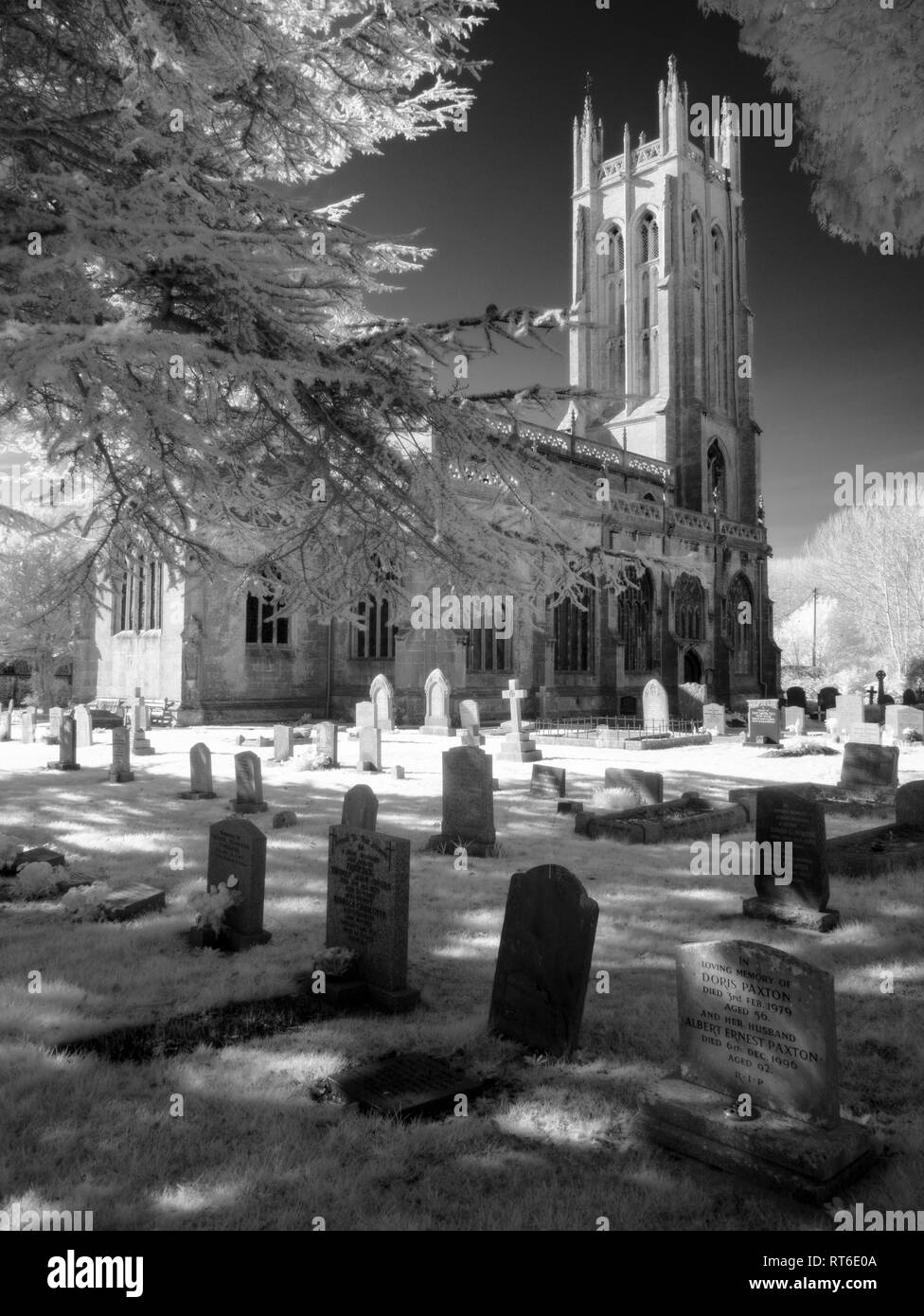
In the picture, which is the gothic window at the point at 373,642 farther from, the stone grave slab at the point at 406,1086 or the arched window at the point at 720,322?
the arched window at the point at 720,322

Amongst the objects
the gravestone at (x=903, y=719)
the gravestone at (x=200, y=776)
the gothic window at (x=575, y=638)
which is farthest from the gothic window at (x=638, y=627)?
the gravestone at (x=200, y=776)

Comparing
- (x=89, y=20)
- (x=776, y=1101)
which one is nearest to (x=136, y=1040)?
(x=776, y=1101)

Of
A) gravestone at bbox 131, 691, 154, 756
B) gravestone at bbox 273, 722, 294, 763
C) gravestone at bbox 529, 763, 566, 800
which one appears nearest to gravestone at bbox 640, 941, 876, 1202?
gravestone at bbox 529, 763, 566, 800

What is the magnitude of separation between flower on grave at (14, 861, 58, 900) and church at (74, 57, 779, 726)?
16221 mm

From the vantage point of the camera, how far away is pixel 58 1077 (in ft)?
11.9

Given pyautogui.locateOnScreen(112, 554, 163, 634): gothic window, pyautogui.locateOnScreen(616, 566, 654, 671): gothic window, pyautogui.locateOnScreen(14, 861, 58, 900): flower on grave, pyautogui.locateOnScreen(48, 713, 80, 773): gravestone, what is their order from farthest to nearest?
1. pyautogui.locateOnScreen(616, 566, 654, 671): gothic window
2. pyautogui.locateOnScreen(112, 554, 163, 634): gothic window
3. pyautogui.locateOnScreen(48, 713, 80, 773): gravestone
4. pyautogui.locateOnScreen(14, 861, 58, 900): flower on grave

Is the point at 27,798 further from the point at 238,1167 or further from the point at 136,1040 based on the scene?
the point at 238,1167

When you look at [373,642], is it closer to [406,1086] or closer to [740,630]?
[740,630]

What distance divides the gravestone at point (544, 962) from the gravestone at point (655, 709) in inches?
734

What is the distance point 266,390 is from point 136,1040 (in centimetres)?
377

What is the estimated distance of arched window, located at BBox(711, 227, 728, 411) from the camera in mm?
43375

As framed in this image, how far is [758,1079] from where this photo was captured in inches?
130

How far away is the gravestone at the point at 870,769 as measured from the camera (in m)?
12.1

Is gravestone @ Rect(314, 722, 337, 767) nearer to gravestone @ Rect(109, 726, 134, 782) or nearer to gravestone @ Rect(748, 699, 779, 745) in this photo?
gravestone @ Rect(109, 726, 134, 782)
